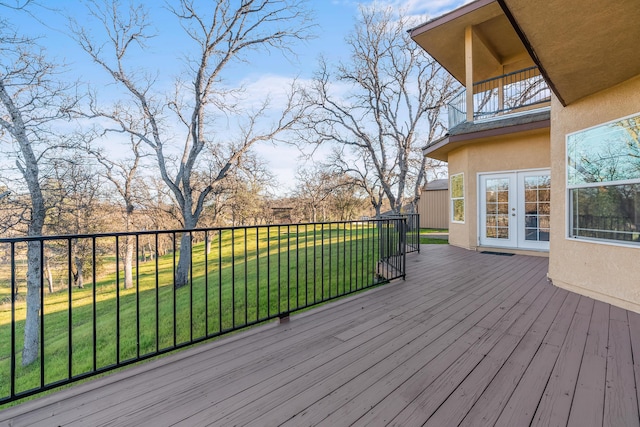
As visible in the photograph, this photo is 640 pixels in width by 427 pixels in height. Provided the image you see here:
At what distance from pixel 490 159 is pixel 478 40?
315 cm

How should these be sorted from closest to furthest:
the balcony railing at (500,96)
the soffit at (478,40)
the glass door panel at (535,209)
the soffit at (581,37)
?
the soffit at (581,37), the glass door panel at (535,209), the soffit at (478,40), the balcony railing at (500,96)

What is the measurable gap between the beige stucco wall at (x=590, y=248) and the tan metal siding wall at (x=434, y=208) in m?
12.1

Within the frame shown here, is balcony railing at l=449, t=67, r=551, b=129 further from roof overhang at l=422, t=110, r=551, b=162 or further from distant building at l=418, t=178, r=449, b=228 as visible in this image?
distant building at l=418, t=178, r=449, b=228

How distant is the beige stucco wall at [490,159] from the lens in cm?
603

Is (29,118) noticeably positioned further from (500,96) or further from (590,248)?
(500,96)

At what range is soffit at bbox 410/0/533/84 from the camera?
6266 mm

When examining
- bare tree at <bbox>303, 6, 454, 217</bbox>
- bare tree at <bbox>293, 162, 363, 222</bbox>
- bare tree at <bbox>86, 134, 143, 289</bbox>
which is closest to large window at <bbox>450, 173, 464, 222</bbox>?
bare tree at <bbox>303, 6, 454, 217</bbox>

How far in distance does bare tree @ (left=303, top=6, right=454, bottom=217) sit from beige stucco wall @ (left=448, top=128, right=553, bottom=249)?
18.3 feet

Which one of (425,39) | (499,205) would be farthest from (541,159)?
(425,39)

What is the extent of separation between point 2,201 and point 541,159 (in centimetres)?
1227

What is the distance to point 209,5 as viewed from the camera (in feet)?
29.9

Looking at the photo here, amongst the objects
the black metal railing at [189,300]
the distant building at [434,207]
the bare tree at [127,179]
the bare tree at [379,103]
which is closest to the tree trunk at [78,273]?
the black metal railing at [189,300]

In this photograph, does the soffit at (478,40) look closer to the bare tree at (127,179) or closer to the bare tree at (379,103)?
the bare tree at (379,103)

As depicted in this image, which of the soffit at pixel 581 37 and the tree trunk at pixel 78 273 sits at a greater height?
the soffit at pixel 581 37
